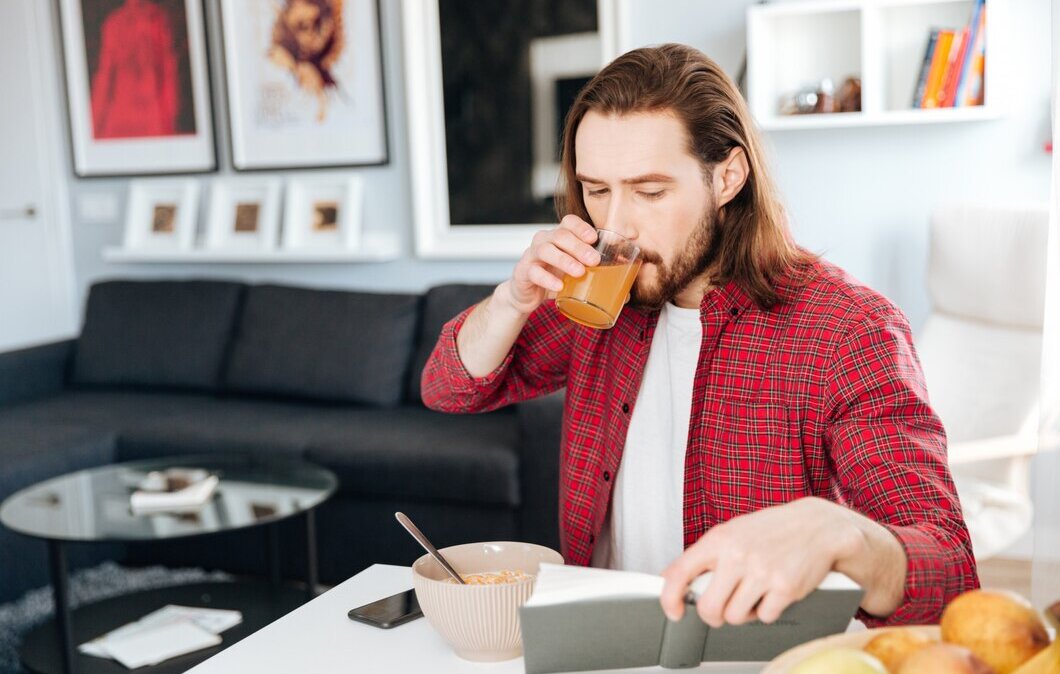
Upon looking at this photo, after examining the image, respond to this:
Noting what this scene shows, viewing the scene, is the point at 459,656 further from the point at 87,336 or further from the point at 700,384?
the point at 87,336

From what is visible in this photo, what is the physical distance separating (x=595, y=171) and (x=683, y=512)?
44cm

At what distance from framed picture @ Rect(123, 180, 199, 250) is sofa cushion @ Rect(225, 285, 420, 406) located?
61 cm

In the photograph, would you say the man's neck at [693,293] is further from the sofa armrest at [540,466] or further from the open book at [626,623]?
the sofa armrest at [540,466]

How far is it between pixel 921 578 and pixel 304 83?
11.1 feet

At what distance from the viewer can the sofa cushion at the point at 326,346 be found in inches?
140

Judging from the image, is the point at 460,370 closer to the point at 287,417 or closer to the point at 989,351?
the point at 989,351

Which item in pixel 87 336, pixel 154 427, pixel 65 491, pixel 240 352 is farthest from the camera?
pixel 87 336

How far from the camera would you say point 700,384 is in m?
1.41

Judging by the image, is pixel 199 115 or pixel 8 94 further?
pixel 8 94

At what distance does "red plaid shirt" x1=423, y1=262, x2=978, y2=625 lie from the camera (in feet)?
3.71

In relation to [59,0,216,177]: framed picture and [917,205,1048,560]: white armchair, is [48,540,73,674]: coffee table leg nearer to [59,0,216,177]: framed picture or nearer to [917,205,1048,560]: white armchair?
[917,205,1048,560]: white armchair

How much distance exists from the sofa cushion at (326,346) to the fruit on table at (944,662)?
2.94m

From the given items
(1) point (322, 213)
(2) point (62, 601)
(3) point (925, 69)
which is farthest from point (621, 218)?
(1) point (322, 213)

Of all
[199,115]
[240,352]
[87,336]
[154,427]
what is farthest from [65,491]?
[199,115]
